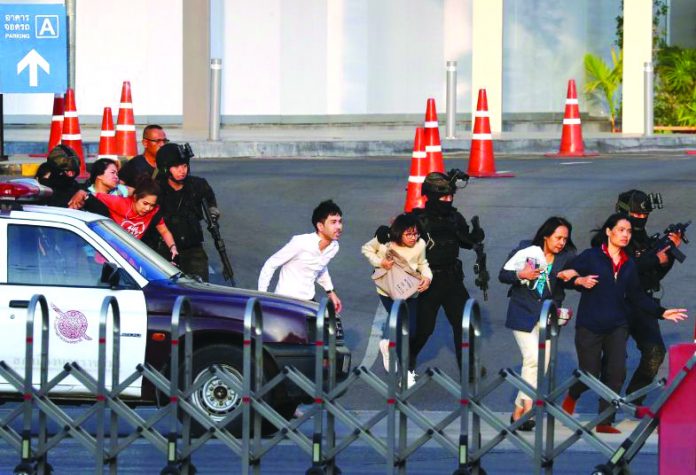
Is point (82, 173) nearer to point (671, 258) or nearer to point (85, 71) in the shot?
point (85, 71)

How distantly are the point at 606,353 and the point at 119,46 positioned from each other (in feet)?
55.6

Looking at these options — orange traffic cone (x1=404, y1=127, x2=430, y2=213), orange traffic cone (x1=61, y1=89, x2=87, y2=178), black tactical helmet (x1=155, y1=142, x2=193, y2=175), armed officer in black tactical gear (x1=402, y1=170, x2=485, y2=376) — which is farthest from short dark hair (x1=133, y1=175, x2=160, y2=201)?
orange traffic cone (x1=61, y1=89, x2=87, y2=178)

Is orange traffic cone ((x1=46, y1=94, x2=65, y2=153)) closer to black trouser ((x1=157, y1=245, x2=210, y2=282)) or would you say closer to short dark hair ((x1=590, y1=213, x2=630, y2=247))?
black trouser ((x1=157, y1=245, x2=210, y2=282))

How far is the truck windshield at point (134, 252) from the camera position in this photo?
36.2ft

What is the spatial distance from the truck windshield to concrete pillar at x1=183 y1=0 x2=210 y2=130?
51.0ft

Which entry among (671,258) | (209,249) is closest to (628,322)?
(671,258)

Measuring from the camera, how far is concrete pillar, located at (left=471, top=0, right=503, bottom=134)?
26984 mm

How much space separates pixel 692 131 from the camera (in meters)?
28.0

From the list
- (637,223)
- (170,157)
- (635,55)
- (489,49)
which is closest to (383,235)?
(170,157)

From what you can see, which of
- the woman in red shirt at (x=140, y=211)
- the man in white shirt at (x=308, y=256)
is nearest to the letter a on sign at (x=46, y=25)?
the woman in red shirt at (x=140, y=211)

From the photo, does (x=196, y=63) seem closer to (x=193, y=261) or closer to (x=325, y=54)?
(x=325, y=54)

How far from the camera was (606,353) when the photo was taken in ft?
36.5

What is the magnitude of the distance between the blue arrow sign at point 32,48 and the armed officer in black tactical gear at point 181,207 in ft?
20.8

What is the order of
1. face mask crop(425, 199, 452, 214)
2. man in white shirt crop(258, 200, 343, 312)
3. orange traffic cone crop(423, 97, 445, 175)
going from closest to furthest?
man in white shirt crop(258, 200, 343, 312) → face mask crop(425, 199, 452, 214) → orange traffic cone crop(423, 97, 445, 175)
